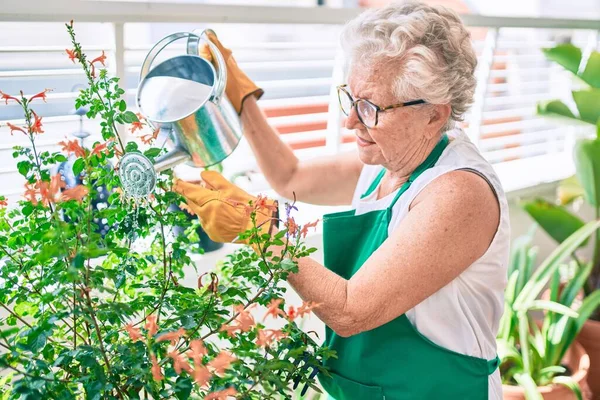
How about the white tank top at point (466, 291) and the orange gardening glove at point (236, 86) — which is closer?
the white tank top at point (466, 291)

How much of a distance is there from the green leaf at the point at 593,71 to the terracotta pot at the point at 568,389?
1061 mm

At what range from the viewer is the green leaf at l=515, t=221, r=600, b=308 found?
8.70 ft

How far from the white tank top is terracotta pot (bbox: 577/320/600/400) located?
152cm

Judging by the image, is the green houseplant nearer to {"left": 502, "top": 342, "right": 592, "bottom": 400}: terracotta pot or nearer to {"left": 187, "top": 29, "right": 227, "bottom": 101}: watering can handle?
{"left": 187, "top": 29, "right": 227, "bottom": 101}: watering can handle

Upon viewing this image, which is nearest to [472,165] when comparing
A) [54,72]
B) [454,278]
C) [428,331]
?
[454,278]

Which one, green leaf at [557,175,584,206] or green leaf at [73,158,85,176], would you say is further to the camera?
green leaf at [557,175,584,206]

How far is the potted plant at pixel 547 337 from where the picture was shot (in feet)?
8.08

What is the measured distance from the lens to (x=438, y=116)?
4.69ft

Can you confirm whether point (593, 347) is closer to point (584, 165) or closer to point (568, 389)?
point (568, 389)

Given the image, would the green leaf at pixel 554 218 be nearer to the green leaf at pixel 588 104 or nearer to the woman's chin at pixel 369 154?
the green leaf at pixel 588 104

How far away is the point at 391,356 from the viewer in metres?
1.42

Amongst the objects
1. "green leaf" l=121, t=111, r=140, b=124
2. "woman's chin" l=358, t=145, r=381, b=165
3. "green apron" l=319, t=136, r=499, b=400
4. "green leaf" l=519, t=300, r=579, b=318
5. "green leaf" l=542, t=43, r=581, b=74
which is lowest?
"green leaf" l=519, t=300, r=579, b=318


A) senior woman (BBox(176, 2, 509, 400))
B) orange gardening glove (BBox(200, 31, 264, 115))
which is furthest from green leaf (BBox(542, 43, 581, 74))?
orange gardening glove (BBox(200, 31, 264, 115))

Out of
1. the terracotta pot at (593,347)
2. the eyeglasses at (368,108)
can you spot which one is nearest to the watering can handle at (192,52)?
the eyeglasses at (368,108)
